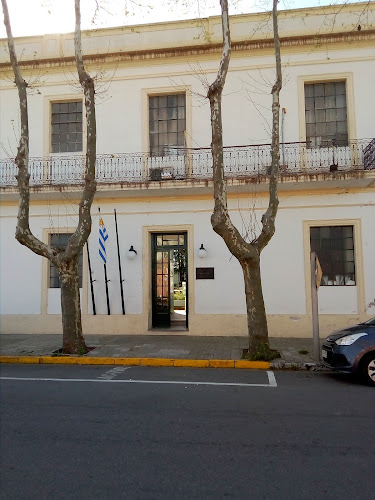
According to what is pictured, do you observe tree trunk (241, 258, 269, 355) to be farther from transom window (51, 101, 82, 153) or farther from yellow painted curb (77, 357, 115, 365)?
transom window (51, 101, 82, 153)

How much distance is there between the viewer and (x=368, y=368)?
6.65 m

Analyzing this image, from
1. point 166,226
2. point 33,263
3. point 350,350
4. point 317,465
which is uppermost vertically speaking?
point 166,226

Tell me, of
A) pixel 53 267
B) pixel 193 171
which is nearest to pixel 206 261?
pixel 193 171

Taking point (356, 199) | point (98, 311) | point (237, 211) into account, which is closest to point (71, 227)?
point (98, 311)

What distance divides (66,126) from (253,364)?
9690 mm

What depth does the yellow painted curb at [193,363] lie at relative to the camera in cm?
834

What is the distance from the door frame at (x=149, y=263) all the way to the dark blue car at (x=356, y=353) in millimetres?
5449

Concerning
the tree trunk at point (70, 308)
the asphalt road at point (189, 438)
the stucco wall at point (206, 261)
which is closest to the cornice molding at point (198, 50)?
the stucco wall at point (206, 261)

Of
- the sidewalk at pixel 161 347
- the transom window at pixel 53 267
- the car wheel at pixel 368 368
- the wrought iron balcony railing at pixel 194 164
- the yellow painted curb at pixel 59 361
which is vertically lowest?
the yellow painted curb at pixel 59 361

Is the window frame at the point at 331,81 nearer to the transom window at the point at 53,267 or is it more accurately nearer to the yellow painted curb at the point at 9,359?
the transom window at the point at 53,267

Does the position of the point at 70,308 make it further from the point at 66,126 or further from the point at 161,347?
the point at 66,126

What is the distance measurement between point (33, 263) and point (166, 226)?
14.4 ft

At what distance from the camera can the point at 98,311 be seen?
12.2 meters

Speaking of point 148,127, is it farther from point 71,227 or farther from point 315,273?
point 315,273
